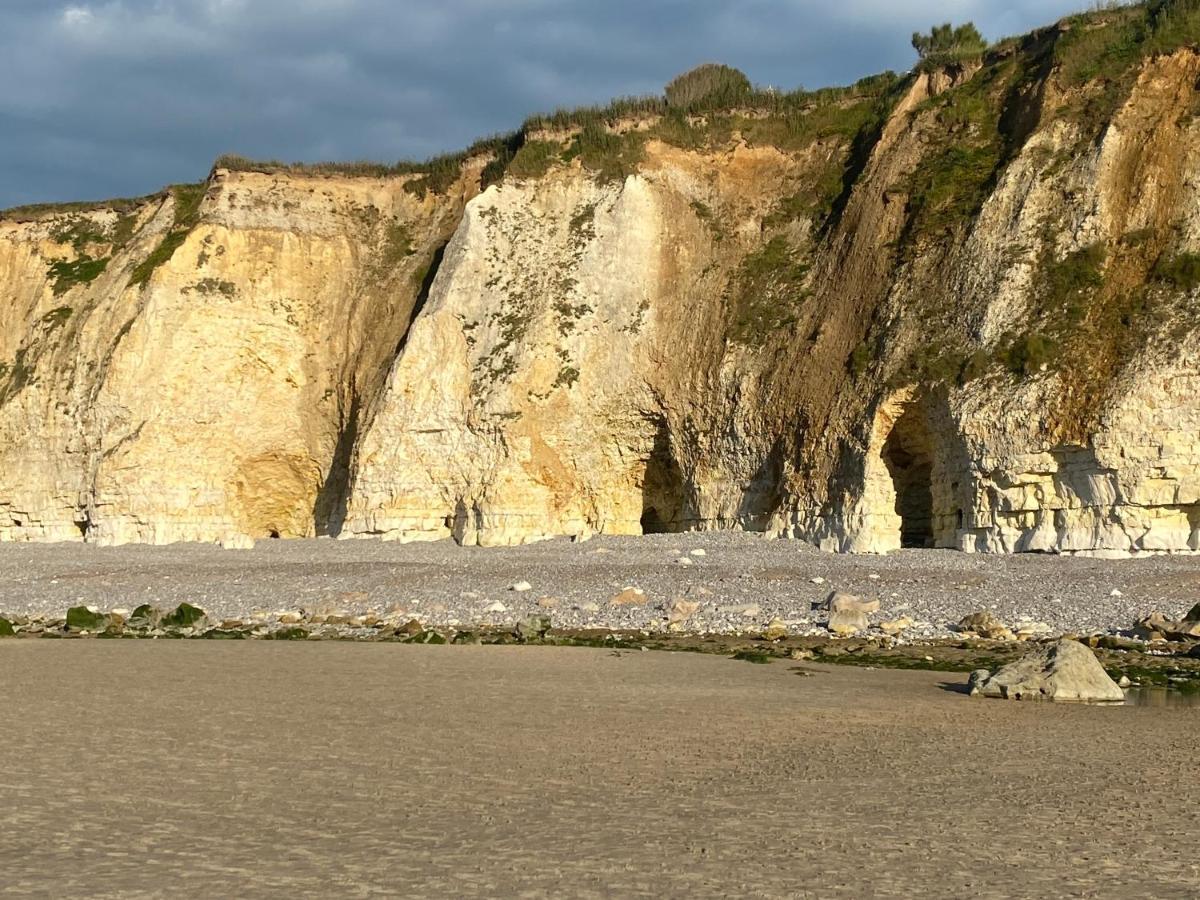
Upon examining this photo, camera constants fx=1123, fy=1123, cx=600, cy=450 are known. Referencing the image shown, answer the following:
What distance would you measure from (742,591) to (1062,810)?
1207 cm

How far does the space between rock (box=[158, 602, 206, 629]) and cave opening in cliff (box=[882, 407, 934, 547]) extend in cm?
1592

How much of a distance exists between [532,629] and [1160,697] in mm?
7246

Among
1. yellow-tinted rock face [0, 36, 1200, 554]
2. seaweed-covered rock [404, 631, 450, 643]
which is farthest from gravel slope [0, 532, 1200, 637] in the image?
yellow-tinted rock face [0, 36, 1200, 554]

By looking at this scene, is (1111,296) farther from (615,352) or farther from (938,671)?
(938,671)

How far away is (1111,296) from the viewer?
78.3 ft

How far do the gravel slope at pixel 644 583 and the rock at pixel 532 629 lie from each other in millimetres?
965

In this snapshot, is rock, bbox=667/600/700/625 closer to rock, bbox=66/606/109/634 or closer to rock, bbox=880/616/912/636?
rock, bbox=880/616/912/636

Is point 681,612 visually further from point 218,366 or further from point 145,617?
point 218,366

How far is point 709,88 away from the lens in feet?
129

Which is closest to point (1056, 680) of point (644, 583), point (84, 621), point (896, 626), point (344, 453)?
point (896, 626)


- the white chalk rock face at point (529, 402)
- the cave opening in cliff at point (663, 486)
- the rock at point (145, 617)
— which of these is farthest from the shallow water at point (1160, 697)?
the cave opening in cliff at point (663, 486)

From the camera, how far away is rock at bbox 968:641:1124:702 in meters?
9.09

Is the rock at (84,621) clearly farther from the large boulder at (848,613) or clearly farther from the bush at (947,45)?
the bush at (947,45)

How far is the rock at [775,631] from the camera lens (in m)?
13.8
